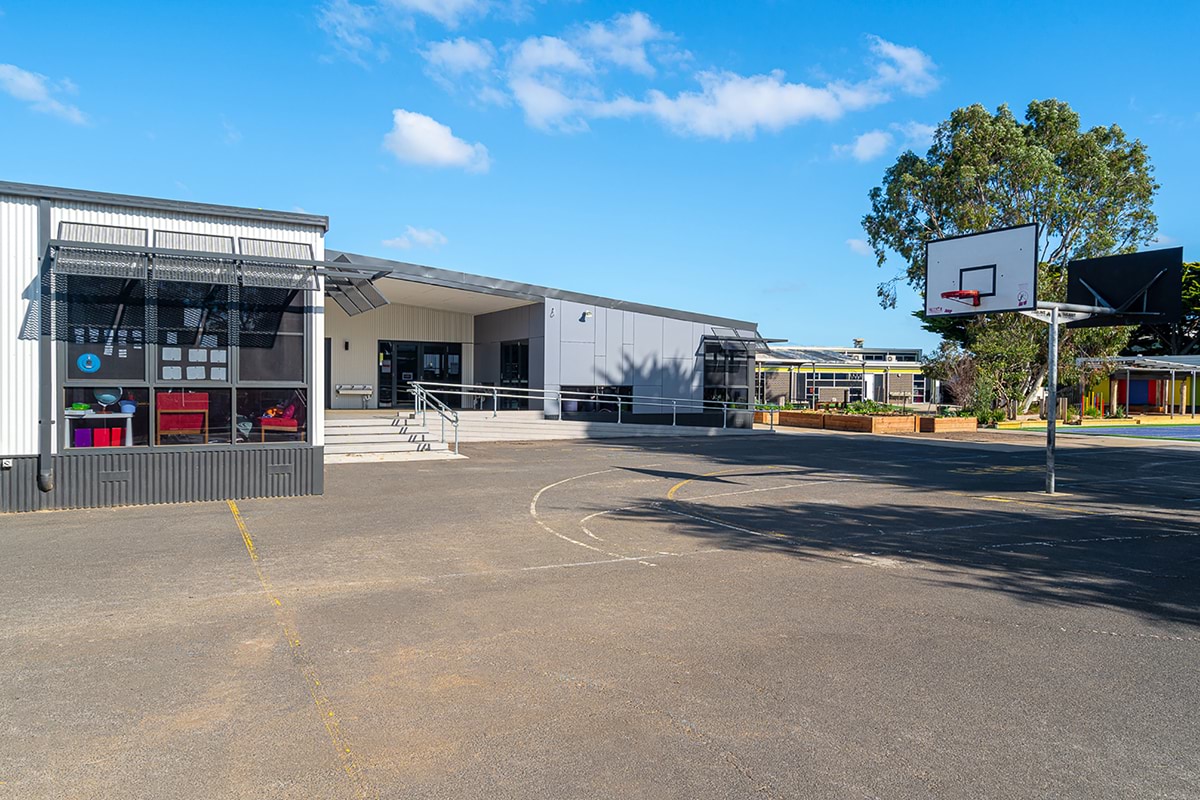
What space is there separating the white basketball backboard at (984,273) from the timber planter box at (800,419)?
45.6 ft

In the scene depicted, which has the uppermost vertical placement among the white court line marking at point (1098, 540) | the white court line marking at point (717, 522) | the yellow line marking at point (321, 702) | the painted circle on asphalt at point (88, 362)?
the painted circle on asphalt at point (88, 362)

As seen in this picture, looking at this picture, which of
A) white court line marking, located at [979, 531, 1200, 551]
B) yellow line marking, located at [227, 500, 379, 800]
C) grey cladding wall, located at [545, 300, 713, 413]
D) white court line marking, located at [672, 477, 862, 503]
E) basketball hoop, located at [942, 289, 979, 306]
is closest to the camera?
yellow line marking, located at [227, 500, 379, 800]

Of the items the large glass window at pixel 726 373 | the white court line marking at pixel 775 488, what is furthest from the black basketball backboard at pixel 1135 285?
the large glass window at pixel 726 373

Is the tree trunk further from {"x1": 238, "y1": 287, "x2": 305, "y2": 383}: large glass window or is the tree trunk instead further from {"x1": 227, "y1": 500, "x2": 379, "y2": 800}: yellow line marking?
{"x1": 227, "y1": 500, "x2": 379, "y2": 800}: yellow line marking

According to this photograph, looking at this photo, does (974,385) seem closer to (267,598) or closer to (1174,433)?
(1174,433)

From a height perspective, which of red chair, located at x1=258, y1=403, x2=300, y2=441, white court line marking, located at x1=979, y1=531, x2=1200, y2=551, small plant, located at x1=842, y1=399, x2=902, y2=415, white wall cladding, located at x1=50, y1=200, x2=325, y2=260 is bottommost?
white court line marking, located at x1=979, y1=531, x2=1200, y2=551

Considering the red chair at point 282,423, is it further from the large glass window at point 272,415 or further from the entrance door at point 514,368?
the entrance door at point 514,368

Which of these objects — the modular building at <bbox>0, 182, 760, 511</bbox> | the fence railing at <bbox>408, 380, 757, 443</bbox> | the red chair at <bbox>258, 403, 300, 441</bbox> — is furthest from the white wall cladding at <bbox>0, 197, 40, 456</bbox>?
the fence railing at <bbox>408, 380, 757, 443</bbox>

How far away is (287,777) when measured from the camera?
3.89 metres

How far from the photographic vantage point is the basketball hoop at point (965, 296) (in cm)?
1718

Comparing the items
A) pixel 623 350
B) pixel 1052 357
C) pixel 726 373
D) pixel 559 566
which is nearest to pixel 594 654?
pixel 559 566

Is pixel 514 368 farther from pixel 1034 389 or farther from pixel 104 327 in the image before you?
pixel 1034 389

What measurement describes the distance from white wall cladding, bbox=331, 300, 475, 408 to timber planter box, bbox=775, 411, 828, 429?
1336 cm

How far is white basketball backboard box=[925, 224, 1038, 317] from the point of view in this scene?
16078 mm
